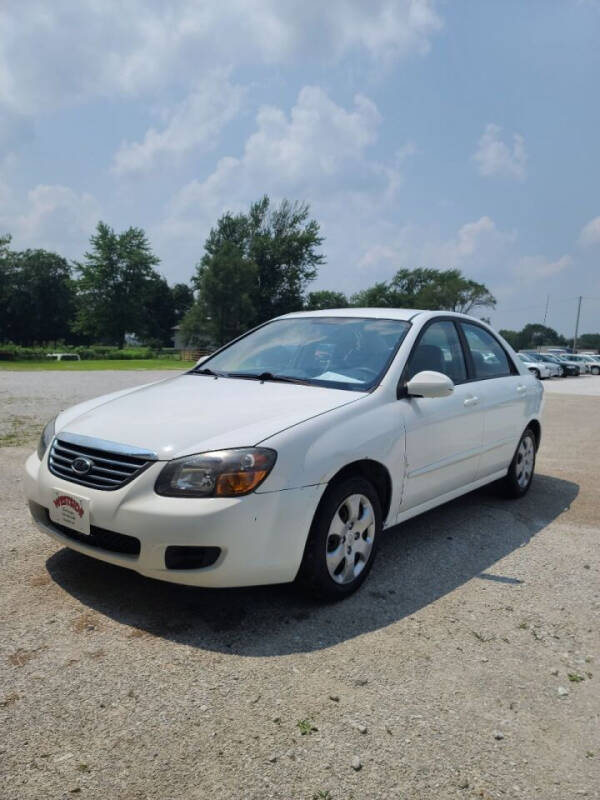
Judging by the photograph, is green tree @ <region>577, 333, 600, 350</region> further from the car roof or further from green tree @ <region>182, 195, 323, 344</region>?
the car roof

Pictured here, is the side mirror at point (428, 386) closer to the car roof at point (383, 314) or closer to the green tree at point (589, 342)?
the car roof at point (383, 314)

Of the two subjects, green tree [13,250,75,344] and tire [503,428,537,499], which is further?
green tree [13,250,75,344]

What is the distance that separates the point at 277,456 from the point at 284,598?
90cm

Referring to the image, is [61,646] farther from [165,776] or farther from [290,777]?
[290,777]

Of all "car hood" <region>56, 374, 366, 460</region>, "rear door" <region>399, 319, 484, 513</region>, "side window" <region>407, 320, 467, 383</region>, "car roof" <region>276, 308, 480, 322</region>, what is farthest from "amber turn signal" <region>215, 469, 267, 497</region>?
"car roof" <region>276, 308, 480, 322</region>

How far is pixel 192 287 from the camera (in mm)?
70500

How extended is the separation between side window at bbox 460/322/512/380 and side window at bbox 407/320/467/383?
0.72 feet

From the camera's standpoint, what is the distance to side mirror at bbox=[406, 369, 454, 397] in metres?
3.69

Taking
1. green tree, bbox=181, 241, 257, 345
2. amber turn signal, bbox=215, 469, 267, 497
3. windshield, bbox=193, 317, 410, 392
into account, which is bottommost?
amber turn signal, bbox=215, 469, 267, 497

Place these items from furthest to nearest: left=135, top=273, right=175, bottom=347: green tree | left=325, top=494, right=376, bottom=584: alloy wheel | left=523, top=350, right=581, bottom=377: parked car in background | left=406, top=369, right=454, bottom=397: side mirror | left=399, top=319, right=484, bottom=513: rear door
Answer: left=135, top=273, right=175, bottom=347: green tree, left=523, top=350, right=581, bottom=377: parked car in background, left=399, top=319, right=484, bottom=513: rear door, left=406, top=369, right=454, bottom=397: side mirror, left=325, top=494, right=376, bottom=584: alloy wheel

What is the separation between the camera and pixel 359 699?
2.48 metres

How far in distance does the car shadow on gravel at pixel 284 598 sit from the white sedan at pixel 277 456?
201 mm

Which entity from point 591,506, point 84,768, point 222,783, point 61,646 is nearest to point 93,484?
point 61,646

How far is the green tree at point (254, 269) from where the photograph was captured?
201 feet
